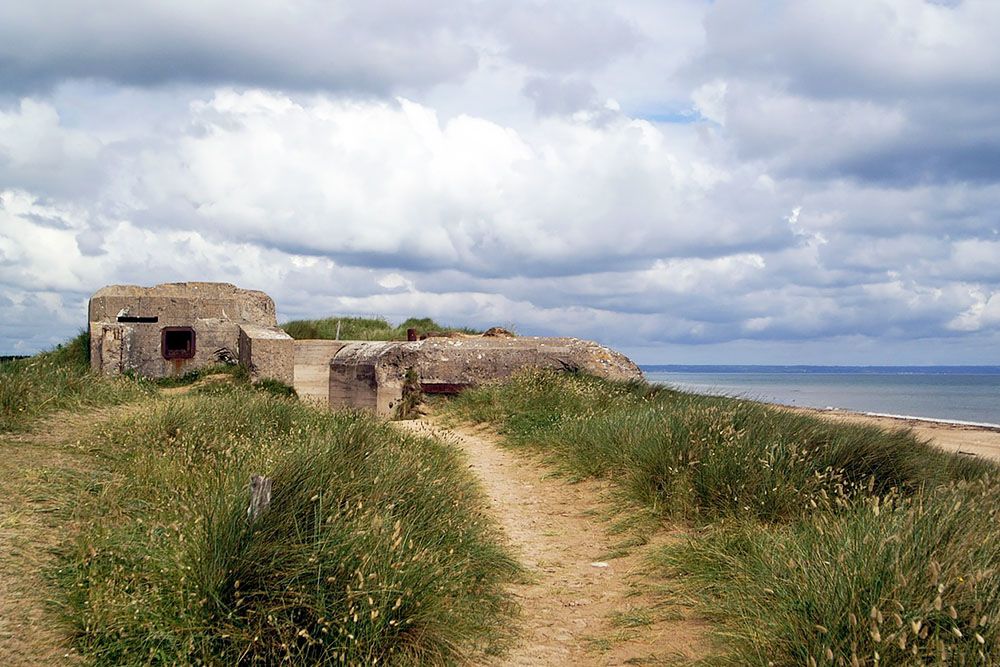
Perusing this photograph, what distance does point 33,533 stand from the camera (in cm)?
459

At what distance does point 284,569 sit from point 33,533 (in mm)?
1667

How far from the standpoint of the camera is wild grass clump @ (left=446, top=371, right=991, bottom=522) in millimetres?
6086

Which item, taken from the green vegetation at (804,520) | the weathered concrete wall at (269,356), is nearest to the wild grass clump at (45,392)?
the weathered concrete wall at (269,356)

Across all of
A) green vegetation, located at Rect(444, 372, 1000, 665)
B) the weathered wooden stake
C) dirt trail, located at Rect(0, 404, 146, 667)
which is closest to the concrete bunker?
green vegetation, located at Rect(444, 372, 1000, 665)

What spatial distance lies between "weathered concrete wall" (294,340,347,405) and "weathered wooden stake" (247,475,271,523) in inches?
389

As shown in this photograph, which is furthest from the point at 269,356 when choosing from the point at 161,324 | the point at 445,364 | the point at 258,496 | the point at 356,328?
the point at 258,496

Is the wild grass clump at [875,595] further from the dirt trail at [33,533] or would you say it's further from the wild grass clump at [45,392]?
the wild grass clump at [45,392]

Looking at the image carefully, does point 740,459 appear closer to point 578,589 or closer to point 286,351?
point 578,589

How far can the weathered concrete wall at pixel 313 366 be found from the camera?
14.2 metres

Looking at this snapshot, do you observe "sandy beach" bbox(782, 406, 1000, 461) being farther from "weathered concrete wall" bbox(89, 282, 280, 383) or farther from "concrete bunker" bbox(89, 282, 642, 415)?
"weathered concrete wall" bbox(89, 282, 280, 383)

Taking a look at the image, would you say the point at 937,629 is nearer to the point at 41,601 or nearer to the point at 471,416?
the point at 41,601

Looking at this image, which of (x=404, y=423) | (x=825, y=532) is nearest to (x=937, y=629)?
(x=825, y=532)

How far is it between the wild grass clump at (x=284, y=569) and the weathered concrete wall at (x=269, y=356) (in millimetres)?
7886

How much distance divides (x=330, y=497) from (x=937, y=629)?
3101mm
